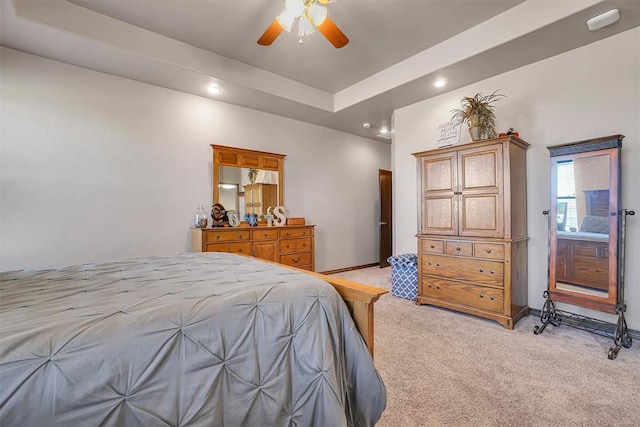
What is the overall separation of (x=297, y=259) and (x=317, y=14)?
10.8 feet

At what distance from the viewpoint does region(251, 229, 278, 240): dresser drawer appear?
4139 millimetres

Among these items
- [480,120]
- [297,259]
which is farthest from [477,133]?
[297,259]

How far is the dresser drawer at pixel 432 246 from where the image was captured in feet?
11.3

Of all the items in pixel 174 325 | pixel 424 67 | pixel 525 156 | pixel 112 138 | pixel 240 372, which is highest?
pixel 424 67

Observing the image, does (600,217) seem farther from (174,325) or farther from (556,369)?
(174,325)

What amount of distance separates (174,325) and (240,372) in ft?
1.07

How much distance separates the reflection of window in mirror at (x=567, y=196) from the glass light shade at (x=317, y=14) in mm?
2642

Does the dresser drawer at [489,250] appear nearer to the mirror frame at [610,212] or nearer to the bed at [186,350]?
the mirror frame at [610,212]

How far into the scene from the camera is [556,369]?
211cm

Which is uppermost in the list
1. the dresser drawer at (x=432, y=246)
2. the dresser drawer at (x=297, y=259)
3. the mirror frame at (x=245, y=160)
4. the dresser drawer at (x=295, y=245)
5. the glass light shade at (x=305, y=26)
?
the glass light shade at (x=305, y=26)

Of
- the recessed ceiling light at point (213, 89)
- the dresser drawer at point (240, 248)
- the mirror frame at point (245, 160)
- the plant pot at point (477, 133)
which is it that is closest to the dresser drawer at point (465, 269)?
the plant pot at point (477, 133)

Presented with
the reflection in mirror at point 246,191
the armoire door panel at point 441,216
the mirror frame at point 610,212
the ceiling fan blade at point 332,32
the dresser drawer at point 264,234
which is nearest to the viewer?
the ceiling fan blade at point 332,32

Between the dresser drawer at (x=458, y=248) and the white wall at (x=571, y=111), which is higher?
the white wall at (x=571, y=111)

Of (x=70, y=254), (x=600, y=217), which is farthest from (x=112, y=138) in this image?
(x=600, y=217)
